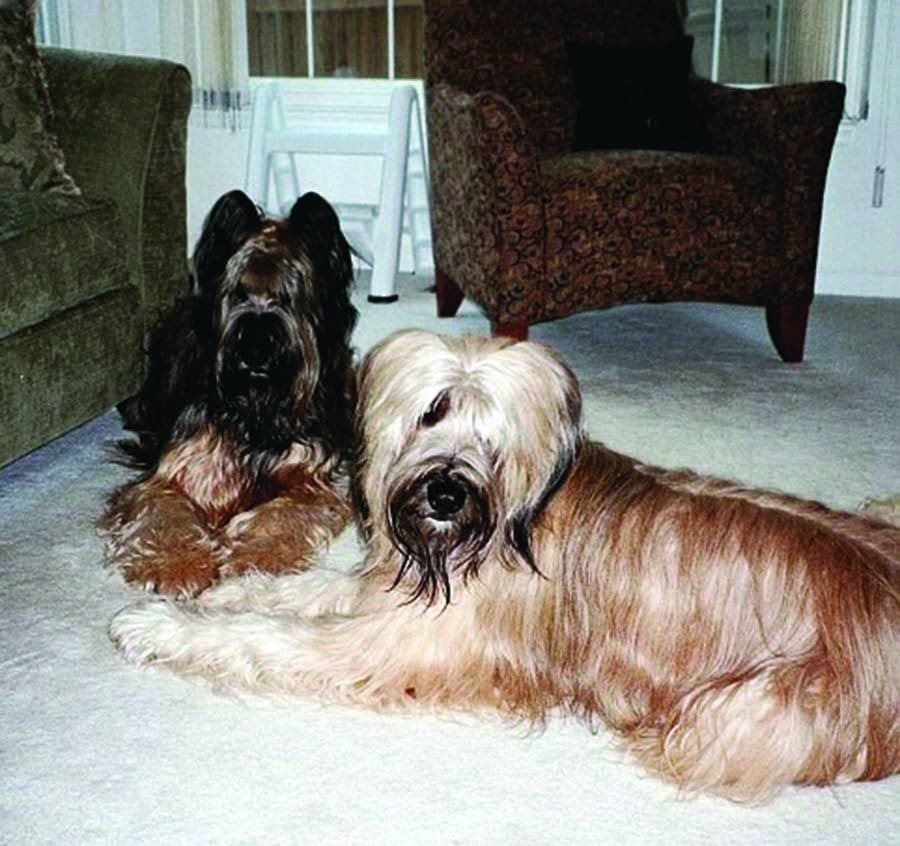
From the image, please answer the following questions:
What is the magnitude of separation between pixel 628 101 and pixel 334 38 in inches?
72.0

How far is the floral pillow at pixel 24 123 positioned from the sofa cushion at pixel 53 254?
4.9 inches

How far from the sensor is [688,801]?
6.39ft

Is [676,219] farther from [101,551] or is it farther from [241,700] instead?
[241,700]

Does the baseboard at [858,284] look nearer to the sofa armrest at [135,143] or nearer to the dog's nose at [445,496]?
the sofa armrest at [135,143]

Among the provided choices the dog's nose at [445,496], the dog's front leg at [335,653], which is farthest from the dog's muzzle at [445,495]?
the dog's front leg at [335,653]

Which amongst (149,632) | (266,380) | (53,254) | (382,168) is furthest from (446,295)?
(149,632)

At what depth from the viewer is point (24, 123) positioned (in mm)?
3322

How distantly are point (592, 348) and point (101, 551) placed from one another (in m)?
→ 2.21

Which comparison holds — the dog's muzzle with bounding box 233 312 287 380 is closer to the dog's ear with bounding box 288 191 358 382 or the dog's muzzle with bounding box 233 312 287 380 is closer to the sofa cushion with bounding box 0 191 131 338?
the dog's ear with bounding box 288 191 358 382

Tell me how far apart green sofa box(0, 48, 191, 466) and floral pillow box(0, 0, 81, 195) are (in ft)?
0.17

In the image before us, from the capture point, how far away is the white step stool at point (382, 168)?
511 centimetres

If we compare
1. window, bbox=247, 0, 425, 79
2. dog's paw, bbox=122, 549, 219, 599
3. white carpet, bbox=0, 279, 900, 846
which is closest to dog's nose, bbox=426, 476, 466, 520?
white carpet, bbox=0, 279, 900, 846

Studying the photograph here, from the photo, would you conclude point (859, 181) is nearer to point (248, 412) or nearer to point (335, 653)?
point (248, 412)

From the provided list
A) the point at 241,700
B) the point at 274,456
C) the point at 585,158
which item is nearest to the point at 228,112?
the point at 585,158
